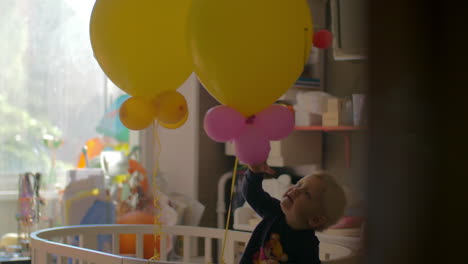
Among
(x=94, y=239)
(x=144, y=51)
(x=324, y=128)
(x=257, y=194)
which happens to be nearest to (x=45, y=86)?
(x=94, y=239)

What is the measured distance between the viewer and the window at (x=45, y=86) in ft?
8.54

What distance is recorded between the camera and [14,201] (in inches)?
103

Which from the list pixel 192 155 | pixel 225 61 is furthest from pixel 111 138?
pixel 225 61

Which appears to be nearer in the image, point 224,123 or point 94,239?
point 224,123

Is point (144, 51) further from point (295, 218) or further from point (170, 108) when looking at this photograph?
point (295, 218)

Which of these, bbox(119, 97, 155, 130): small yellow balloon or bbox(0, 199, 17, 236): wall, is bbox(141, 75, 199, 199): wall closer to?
bbox(0, 199, 17, 236): wall

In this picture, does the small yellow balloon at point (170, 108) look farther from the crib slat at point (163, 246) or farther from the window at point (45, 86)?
the window at point (45, 86)

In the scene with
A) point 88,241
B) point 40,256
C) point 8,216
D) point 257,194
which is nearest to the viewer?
point 257,194

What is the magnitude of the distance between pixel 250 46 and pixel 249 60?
0.08 feet

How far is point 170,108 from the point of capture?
1.21 metres

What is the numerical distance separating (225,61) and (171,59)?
0.25 m

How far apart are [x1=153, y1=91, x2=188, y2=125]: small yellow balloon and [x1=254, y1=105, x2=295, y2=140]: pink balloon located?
195 mm

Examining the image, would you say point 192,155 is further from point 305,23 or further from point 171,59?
point 305,23

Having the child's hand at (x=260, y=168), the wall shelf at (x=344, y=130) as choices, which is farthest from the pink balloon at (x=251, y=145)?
the wall shelf at (x=344, y=130)
